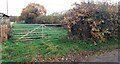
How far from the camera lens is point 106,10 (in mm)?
11883

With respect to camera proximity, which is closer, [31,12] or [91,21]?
[91,21]

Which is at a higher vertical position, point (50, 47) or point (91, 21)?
point (91, 21)

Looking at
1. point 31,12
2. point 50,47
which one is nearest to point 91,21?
point 50,47

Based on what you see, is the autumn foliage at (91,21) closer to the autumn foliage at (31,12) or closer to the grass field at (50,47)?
the grass field at (50,47)

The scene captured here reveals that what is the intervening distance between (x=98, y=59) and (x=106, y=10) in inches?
154

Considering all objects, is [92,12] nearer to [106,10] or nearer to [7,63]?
[106,10]

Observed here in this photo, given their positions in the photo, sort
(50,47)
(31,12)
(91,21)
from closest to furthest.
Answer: (50,47) → (91,21) → (31,12)

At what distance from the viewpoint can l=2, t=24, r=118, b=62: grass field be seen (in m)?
8.97

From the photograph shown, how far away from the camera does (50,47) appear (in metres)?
10.3

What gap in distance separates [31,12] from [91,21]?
1212cm

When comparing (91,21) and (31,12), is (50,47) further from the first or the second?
(31,12)

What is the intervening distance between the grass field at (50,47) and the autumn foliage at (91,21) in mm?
467

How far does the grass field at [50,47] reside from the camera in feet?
29.4

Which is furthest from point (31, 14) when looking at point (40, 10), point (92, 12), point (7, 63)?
point (7, 63)
